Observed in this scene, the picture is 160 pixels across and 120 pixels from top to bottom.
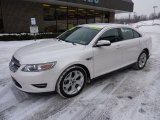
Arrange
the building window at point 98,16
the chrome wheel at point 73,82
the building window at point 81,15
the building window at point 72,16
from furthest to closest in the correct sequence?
1. the building window at point 98,16
2. the building window at point 81,15
3. the building window at point 72,16
4. the chrome wheel at point 73,82

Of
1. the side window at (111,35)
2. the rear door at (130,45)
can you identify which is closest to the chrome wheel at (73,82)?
the side window at (111,35)

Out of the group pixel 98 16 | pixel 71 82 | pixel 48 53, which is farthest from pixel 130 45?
pixel 98 16

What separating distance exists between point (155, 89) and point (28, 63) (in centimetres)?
310

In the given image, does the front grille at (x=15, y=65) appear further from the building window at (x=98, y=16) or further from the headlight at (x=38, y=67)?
the building window at (x=98, y=16)

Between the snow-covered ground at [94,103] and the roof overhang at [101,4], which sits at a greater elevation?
the roof overhang at [101,4]

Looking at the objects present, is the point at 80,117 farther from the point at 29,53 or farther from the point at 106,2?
the point at 106,2

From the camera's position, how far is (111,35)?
473cm

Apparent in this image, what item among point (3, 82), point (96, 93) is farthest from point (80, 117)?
point (3, 82)

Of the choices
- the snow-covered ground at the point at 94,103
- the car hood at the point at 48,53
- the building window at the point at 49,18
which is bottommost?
the snow-covered ground at the point at 94,103

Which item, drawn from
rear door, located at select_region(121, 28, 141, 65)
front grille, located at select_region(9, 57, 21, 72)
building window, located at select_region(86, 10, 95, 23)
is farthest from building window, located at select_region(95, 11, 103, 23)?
front grille, located at select_region(9, 57, 21, 72)

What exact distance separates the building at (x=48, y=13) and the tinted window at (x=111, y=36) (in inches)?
414

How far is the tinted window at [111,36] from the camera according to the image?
178 inches

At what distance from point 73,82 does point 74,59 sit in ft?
1.84

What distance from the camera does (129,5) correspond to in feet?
77.7
